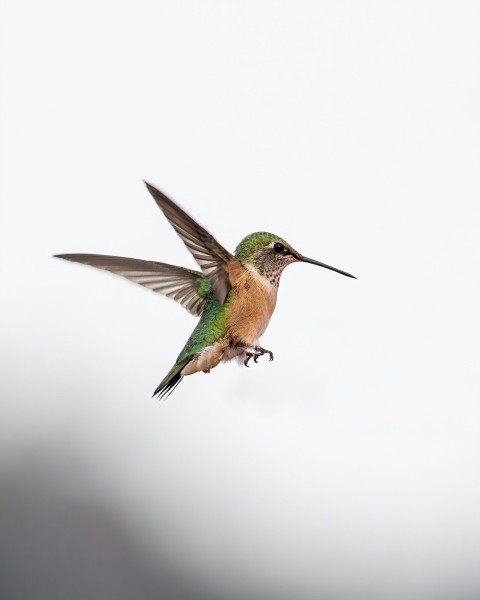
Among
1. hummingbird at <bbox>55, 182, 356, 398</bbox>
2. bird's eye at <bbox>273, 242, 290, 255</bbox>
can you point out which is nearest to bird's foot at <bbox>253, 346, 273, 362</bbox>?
hummingbird at <bbox>55, 182, 356, 398</bbox>

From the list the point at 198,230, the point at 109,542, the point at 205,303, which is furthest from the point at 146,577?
the point at 198,230

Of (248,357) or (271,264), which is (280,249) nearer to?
(271,264)

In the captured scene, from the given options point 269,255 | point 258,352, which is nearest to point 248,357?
point 258,352

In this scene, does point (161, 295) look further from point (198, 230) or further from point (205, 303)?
point (198, 230)

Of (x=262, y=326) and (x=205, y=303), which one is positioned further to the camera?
(x=205, y=303)

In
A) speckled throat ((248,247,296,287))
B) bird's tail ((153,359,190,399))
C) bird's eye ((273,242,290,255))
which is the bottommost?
bird's tail ((153,359,190,399))

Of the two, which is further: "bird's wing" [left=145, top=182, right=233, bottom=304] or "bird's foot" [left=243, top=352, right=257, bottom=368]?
"bird's foot" [left=243, top=352, right=257, bottom=368]

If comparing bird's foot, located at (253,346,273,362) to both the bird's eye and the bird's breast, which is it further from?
the bird's eye
